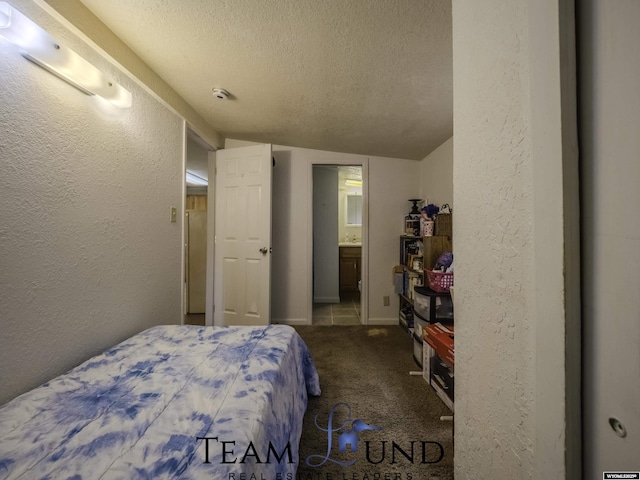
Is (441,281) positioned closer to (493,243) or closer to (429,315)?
(429,315)

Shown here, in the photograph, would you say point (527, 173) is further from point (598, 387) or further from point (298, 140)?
point (298, 140)

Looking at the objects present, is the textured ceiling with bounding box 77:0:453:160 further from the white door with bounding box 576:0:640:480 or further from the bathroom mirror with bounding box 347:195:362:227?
the bathroom mirror with bounding box 347:195:362:227

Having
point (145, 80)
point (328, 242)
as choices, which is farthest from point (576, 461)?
point (328, 242)

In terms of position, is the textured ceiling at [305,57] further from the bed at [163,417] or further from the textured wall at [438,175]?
the bed at [163,417]

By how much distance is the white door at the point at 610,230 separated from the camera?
0.35m

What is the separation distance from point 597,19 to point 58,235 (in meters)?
1.78

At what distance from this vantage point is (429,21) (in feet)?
3.80

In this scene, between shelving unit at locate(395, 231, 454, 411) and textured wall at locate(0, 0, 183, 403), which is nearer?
textured wall at locate(0, 0, 183, 403)

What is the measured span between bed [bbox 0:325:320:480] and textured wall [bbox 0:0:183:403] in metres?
0.18

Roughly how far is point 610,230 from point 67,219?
1.77 meters

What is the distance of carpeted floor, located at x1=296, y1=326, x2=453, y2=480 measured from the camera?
1143 mm

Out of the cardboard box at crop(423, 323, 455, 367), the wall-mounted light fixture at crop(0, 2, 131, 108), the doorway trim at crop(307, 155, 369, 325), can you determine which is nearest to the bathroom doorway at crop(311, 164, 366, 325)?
the doorway trim at crop(307, 155, 369, 325)

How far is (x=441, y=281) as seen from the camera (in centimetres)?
188

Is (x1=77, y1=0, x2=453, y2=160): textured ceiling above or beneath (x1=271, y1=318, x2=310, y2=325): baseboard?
above
